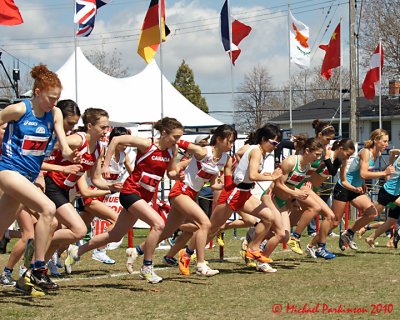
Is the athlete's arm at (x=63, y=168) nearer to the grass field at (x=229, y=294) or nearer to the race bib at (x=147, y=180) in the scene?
the race bib at (x=147, y=180)

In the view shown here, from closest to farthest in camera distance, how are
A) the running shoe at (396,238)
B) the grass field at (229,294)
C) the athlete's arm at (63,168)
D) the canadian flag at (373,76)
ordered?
the grass field at (229,294) < the athlete's arm at (63,168) < the running shoe at (396,238) < the canadian flag at (373,76)

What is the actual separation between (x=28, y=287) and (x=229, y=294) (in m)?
2.08

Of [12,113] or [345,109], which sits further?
[345,109]

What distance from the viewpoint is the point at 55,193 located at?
9070 mm

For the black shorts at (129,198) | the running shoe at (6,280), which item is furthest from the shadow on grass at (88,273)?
the black shorts at (129,198)

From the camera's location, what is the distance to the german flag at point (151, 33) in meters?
20.7

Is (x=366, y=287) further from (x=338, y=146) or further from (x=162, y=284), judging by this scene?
(x=338, y=146)

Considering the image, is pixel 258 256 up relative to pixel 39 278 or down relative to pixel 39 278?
down

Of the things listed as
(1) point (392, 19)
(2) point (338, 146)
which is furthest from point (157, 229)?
(1) point (392, 19)

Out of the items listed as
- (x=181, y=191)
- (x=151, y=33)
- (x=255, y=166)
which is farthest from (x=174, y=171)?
(x=151, y=33)

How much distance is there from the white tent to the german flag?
3.90 m

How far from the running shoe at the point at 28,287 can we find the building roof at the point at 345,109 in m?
45.5

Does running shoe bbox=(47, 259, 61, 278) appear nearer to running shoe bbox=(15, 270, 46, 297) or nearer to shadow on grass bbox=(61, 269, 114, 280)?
shadow on grass bbox=(61, 269, 114, 280)

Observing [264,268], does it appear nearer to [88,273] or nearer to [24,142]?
[88,273]
